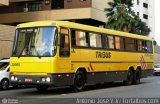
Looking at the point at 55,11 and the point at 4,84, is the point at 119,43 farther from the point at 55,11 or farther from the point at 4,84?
the point at 55,11

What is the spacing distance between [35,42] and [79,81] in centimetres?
303

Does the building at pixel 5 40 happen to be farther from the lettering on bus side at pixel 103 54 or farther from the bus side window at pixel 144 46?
the lettering on bus side at pixel 103 54

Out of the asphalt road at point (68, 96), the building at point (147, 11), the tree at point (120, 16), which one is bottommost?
the asphalt road at point (68, 96)

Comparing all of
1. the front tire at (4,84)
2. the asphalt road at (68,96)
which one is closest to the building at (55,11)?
the front tire at (4,84)

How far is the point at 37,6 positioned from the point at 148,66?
26145 millimetres

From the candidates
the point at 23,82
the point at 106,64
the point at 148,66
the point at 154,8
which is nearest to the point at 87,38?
the point at 106,64

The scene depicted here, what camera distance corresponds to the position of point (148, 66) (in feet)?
99.0

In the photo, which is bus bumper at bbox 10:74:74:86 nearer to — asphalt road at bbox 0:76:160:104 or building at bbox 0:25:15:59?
asphalt road at bbox 0:76:160:104

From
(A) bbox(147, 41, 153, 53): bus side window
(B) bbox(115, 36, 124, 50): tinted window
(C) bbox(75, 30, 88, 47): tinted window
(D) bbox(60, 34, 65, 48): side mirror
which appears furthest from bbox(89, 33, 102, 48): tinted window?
(A) bbox(147, 41, 153, 53): bus side window

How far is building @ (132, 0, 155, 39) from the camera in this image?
84.4 m

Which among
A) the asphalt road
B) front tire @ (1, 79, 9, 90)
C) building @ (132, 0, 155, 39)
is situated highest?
building @ (132, 0, 155, 39)

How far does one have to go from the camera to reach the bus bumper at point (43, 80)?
A: 731 inches

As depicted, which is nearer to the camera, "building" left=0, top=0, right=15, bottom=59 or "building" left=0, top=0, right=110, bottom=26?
"building" left=0, top=0, right=15, bottom=59

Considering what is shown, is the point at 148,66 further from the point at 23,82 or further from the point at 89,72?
the point at 23,82
